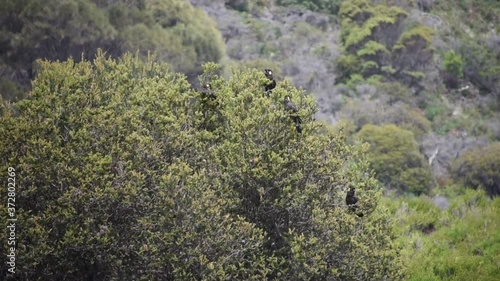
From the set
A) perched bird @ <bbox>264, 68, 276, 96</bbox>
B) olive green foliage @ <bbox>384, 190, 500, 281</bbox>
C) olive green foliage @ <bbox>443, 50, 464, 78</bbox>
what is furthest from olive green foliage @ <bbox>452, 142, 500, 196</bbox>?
perched bird @ <bbox>264, 68, 276, 96</bbox>

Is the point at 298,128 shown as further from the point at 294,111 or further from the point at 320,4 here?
the point at 320,4

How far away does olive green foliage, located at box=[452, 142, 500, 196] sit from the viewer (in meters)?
23.5

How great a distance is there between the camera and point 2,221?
19.8 feet

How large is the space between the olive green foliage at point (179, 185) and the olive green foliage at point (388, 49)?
2432cm

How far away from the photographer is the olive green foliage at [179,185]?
6426 mm

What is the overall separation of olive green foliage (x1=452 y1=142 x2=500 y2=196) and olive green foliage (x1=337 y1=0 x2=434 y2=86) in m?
8.14

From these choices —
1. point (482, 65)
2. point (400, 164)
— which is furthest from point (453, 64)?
point (400, 164)

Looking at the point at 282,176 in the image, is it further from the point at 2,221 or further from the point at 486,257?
the point at 486,257

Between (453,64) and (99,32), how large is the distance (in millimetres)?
22092

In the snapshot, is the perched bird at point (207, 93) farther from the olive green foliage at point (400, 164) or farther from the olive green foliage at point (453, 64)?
the olive green foliage at point (453, 64)

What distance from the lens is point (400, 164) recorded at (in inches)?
928

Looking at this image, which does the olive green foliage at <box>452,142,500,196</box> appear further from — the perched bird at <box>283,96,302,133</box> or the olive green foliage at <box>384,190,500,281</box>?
the perched bird at <box>283,96,302,133</box>

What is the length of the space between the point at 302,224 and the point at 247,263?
2.90 feet

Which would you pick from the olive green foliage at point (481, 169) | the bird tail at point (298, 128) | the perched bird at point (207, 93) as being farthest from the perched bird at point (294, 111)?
the olive green foliage at point (481, 169)
